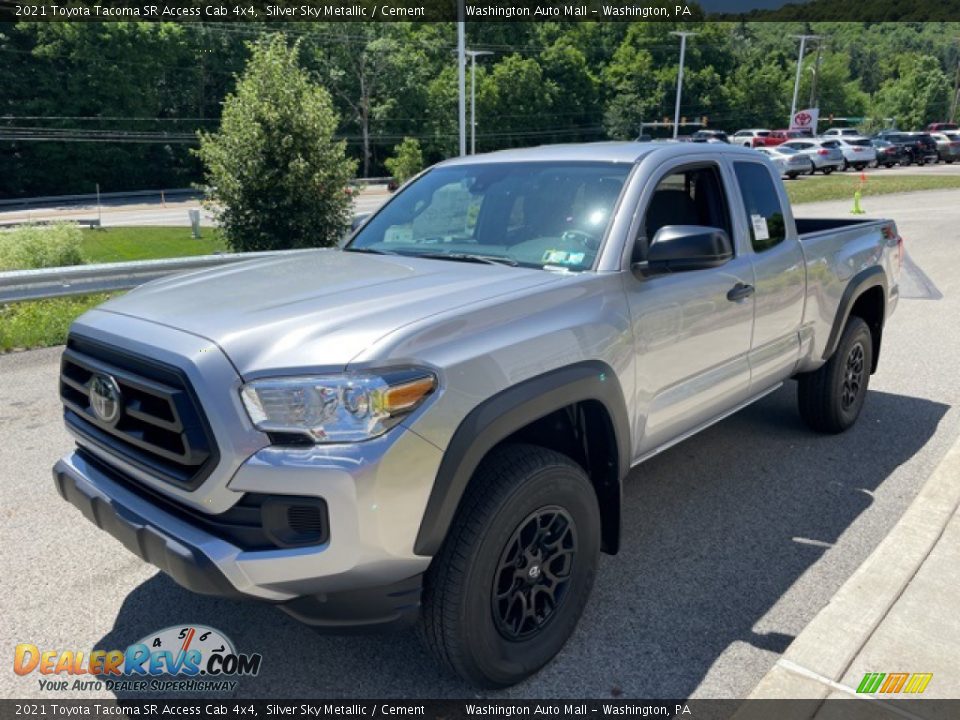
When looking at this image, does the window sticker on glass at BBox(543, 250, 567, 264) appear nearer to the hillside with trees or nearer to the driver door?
the driver door

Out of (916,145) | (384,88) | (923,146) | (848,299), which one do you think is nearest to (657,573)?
(848,299)

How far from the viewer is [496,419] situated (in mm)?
2561

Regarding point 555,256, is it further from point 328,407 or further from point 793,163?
point 793,163

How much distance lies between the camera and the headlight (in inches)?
91.9

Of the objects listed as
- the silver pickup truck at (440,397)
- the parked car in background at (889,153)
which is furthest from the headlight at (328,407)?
the parked car in background at (889,153)

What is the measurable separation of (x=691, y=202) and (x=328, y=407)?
8.58ft

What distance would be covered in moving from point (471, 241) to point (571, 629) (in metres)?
1.81

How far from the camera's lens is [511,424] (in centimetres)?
264

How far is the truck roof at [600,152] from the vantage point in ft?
12.4

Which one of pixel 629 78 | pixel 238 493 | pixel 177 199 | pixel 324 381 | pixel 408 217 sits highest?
pixel 629 78

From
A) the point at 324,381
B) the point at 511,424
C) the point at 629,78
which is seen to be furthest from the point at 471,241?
the point at 629,78

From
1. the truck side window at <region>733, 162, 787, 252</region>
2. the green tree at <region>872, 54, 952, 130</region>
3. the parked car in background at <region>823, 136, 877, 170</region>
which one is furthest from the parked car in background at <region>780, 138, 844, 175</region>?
the green tree at <region>872, 54, 952, 130</region>

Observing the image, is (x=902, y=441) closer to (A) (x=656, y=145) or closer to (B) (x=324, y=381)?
(A) (x=656, y=145)

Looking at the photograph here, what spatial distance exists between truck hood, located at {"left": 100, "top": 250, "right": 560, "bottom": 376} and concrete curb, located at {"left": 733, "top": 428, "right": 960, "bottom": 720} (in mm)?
1684
